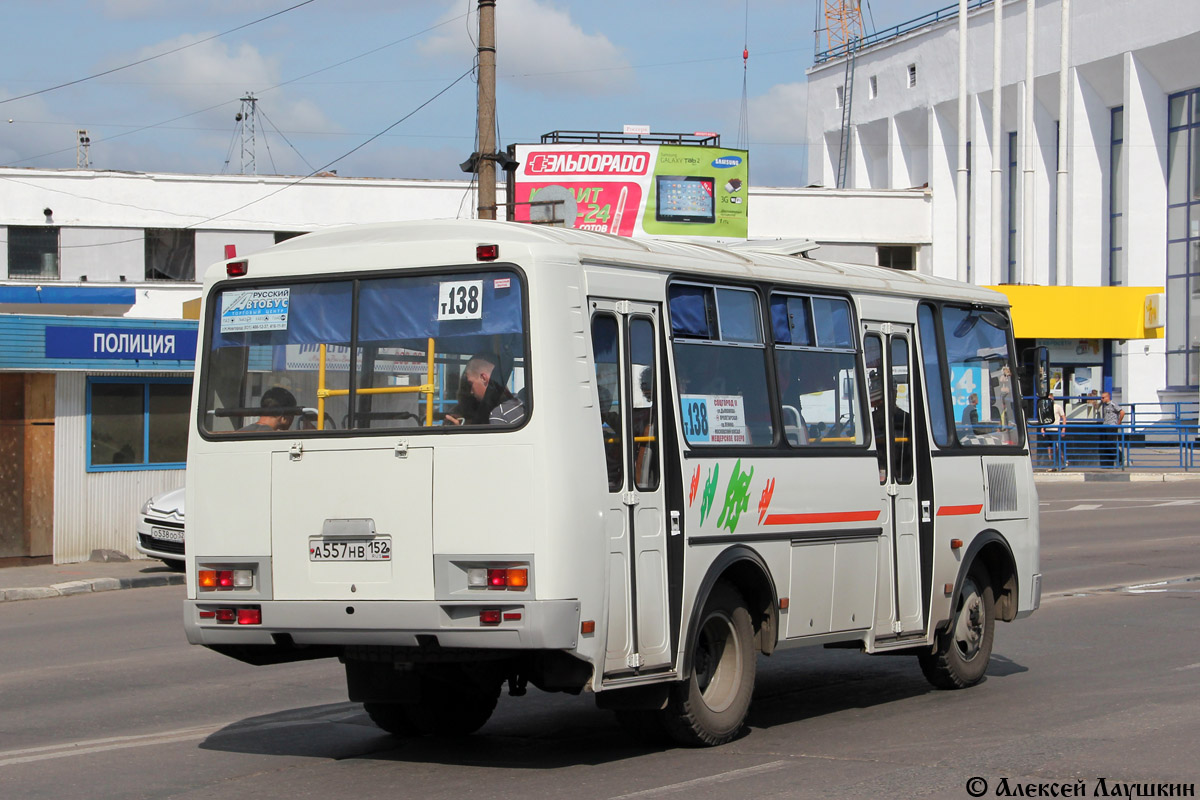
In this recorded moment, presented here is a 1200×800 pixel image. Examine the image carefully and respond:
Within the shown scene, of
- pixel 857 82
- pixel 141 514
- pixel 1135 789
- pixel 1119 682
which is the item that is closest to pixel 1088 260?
pixel 857 82

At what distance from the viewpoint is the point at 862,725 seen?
28.8 ft

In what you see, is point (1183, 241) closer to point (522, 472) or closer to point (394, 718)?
point (394, 718)

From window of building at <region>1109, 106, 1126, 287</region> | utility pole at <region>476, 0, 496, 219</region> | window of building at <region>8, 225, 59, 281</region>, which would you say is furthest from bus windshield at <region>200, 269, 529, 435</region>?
window of building at <region>1109, 106, 1126, 287</region>

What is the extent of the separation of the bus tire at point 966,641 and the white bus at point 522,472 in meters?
1.14

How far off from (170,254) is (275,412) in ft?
135

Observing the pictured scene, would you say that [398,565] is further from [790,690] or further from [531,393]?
[790,690]

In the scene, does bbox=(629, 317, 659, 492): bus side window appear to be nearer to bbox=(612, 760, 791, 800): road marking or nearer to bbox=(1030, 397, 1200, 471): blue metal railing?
bbox=(612, 760, 791, 800): road marking

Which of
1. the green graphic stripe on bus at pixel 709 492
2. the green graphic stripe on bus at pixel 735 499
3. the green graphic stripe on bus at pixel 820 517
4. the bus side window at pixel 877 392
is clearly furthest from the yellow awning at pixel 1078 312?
the green graphic stripe on bus at pixel 709 492

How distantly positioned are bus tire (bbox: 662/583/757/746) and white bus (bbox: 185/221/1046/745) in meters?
0.01

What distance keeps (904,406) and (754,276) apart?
1855 millimetres

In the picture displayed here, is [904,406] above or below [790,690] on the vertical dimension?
above

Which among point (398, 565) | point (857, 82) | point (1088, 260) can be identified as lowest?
point (398, 565)

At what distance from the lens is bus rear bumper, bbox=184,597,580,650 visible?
22.4 feet

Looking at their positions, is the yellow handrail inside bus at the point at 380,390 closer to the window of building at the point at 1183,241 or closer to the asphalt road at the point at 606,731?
the asphalt road at the point at 606,731
